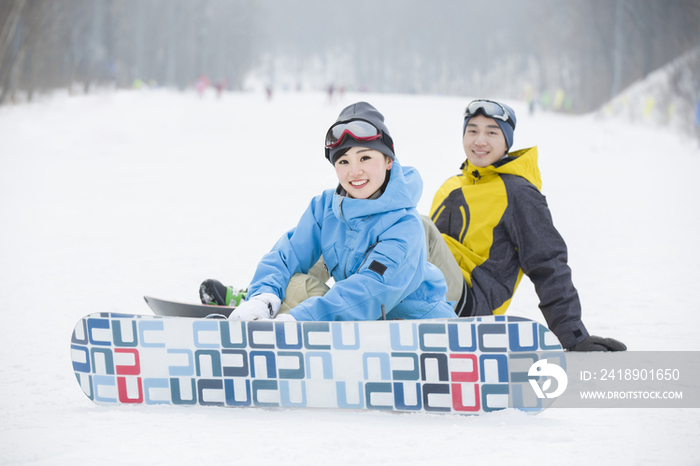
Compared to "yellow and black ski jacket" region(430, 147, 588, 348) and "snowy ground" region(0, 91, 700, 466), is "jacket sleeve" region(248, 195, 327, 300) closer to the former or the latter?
"snowy ground" region(0, 91, 700, 466)

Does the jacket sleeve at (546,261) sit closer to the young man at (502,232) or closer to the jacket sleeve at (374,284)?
the young man at (502,232)

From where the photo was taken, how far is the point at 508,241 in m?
2.47

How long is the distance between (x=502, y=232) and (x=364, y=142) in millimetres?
837

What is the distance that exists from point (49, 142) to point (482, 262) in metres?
9.68

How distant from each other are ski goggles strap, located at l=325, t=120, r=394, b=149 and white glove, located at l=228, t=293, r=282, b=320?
0.62 m

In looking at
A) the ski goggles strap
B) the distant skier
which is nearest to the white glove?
the distant skier

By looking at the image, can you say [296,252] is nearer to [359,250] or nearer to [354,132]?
[359,250]

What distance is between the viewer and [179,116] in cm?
1420

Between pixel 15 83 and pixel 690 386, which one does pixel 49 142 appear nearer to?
pixel 15 83

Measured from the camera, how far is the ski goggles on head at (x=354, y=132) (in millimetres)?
2012

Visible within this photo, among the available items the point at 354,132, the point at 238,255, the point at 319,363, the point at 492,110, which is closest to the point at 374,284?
the point at 319,363

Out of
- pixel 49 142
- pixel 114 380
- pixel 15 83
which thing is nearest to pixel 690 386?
pixel 114 380

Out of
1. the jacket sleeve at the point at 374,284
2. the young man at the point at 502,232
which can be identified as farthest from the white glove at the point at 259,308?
the young man at the point at 502,232

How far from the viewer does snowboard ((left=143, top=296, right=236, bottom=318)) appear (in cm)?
238
